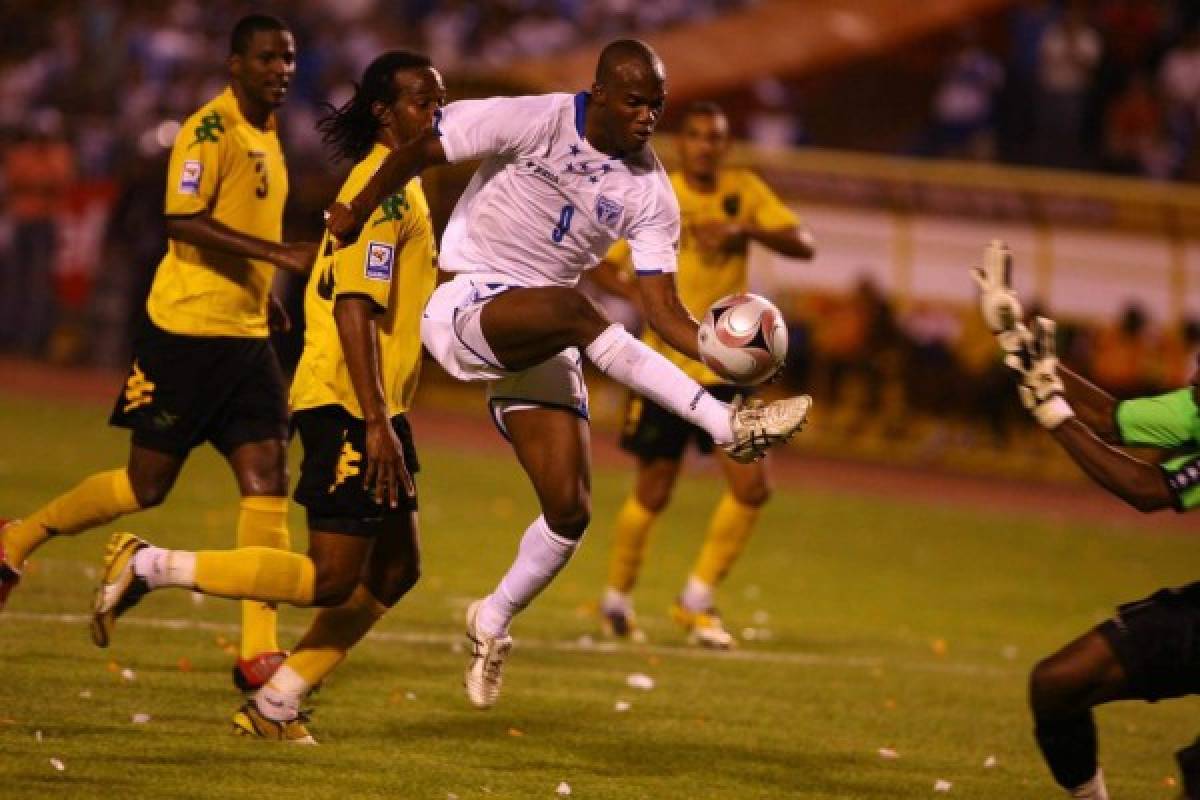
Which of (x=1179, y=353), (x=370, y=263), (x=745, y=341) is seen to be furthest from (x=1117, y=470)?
(x=1179, y=353)

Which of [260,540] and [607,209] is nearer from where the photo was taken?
[607,209]

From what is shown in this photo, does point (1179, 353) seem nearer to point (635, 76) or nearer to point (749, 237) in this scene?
point (749, 237)

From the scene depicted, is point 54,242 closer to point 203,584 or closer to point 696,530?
point 696,530

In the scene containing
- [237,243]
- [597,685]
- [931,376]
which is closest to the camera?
[237,243]

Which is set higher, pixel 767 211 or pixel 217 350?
pixel 767 211

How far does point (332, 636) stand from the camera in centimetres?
806

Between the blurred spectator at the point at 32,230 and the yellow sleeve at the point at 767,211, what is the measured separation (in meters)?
15.0

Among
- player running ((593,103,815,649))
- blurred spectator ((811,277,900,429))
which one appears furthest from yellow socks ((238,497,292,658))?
blurred spectator ((811,277,900,429))

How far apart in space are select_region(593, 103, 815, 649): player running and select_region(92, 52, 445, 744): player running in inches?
138

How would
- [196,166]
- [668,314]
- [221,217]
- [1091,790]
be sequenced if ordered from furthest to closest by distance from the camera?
[221,217], [196,166], [668,314], [1091,790]

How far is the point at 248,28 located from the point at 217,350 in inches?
56.9

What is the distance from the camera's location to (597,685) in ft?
32.5

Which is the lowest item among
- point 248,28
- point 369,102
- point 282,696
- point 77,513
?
point 282,696

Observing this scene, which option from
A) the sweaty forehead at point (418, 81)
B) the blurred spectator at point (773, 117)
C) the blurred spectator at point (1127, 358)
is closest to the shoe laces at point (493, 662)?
the sweaty forehead at point (418, 81)
